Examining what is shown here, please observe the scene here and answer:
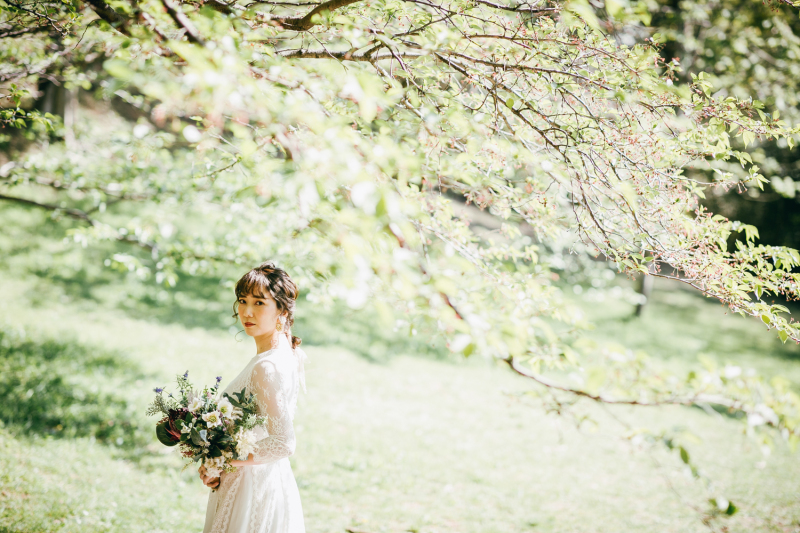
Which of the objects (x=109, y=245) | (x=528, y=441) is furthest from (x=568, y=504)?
(x=109, y=245)

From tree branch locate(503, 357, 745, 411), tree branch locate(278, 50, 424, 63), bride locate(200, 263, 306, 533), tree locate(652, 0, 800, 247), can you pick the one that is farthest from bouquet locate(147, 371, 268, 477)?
tree locate(652, 0, 800, 247)

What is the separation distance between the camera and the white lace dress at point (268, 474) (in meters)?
2.62

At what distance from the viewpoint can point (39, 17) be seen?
323 cm

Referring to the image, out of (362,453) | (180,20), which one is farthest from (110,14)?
(362,453)

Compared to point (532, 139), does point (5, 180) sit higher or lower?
lower

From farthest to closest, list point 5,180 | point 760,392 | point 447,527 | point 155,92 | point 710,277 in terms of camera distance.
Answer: point 5,180
point 447,527
point 710,277
point 760,392
point 155,92

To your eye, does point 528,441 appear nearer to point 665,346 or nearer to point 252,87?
point 665,346

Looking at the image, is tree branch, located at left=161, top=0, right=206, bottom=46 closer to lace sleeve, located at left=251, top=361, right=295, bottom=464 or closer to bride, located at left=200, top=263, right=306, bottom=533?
bride, located at left=200, top=263, right=306, bottom=533

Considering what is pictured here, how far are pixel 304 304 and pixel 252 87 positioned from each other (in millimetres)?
10638

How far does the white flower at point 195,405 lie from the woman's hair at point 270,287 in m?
0.51

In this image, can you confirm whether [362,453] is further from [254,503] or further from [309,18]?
[309,18]

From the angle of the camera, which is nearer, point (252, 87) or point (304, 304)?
point (252, 87)

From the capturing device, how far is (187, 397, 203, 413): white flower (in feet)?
8.35

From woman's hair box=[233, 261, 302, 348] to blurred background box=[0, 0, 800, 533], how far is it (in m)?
1.39
